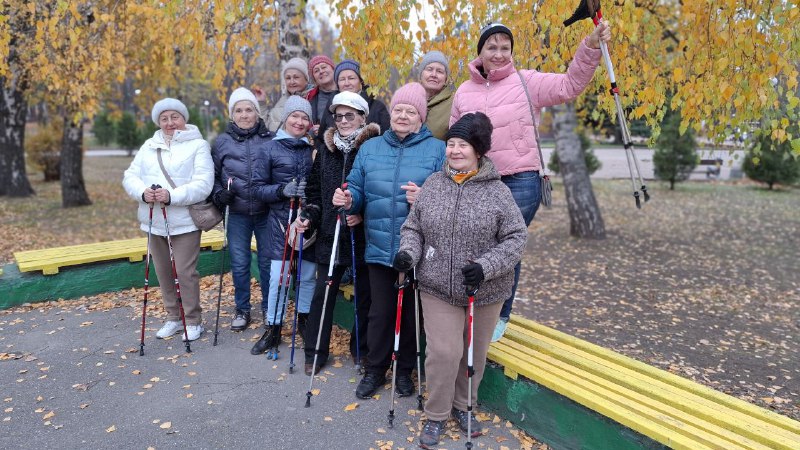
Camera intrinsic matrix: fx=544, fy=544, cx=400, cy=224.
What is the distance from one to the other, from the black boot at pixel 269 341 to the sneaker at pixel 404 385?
1.19 m

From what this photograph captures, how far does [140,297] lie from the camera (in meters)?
5.69

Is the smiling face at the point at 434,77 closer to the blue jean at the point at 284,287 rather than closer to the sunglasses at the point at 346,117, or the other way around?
the sunglasses at the point at 346,117

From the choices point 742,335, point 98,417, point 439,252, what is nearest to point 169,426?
point 98,417

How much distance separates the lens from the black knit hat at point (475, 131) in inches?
115

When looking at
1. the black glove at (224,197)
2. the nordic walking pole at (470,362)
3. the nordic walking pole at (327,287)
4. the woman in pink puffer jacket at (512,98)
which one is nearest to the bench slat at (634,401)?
the nordic walking pole at (470,362)

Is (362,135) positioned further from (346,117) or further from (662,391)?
(662,391)

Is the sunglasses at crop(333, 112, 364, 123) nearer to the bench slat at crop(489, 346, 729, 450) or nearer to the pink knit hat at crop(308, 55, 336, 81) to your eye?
the pink knit hat at crop(308, 55, 336, 81)

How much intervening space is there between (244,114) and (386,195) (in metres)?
1.68

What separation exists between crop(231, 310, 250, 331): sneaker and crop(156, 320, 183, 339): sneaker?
1.46ft

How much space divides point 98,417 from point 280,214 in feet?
6.05

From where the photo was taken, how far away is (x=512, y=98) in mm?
3287

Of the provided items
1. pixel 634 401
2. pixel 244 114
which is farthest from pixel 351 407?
pixel 244 114

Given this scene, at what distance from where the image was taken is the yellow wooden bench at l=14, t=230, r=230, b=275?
5457 millimetres

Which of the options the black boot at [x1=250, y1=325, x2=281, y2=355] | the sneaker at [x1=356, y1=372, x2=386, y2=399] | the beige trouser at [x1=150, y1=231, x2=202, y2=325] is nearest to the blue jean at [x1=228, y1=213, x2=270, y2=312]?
the beige trouser at [x1=150, y1=231, x2=202, y2=325]
